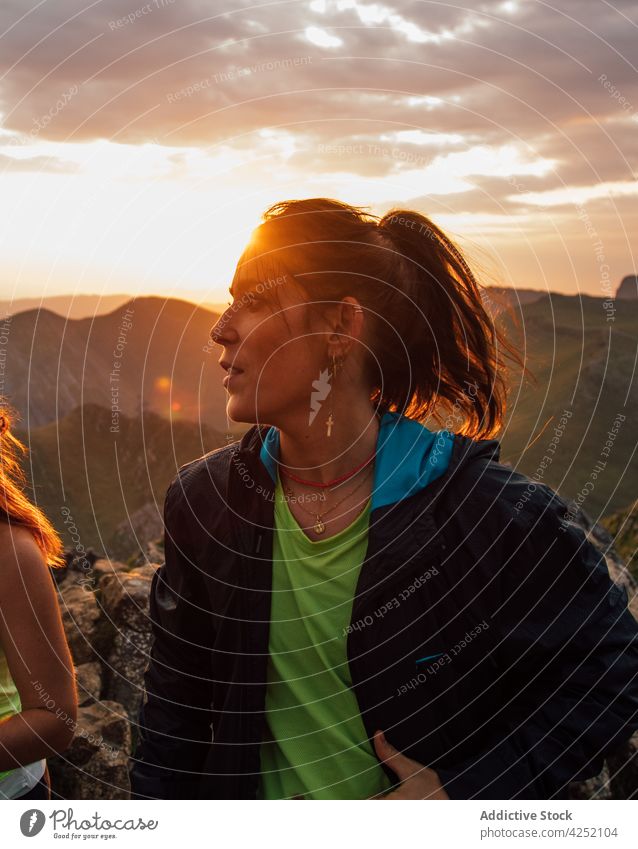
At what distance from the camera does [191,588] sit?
4270mm

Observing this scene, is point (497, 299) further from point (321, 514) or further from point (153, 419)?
point (153, 419)

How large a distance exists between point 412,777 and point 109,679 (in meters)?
3.98

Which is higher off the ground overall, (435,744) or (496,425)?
(496,425)

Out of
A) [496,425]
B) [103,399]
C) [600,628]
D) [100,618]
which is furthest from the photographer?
[103,399]

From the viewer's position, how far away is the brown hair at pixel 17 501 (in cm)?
409

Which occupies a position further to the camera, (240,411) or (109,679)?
(109,679)

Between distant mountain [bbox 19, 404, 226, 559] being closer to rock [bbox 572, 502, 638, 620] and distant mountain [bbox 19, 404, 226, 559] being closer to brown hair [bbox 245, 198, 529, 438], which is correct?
rock [bbox 572, 502, 638, 620]

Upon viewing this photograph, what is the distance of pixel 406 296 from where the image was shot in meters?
4.31

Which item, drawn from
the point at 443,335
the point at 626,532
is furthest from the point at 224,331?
the point at 626,532

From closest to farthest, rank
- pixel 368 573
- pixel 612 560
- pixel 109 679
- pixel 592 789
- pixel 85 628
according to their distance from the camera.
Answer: pixel 368 573
pixel 592 789
pixel 109 679
pixel 85 628
pixel 612 560

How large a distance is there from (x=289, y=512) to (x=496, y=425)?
1.34m
